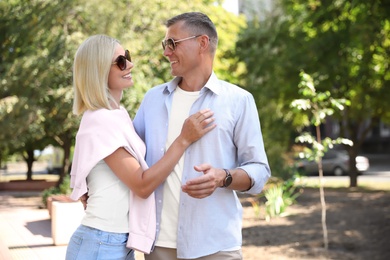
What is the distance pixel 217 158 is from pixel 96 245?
69cm

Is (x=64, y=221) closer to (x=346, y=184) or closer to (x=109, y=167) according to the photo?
(x=109, y=167)

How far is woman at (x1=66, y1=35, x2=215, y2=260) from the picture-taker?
9.75 ft

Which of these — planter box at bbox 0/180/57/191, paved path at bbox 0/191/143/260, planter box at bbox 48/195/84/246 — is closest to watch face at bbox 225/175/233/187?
paved path at bbox 0/191/143/260

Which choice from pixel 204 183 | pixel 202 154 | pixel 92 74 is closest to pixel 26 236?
pixel 202 154

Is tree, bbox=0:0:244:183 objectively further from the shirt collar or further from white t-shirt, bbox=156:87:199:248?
white t-shirt, bbox=156:87:199:248

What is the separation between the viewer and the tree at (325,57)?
2078cm

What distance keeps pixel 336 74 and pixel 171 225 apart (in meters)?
19.9

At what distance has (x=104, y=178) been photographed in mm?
3029

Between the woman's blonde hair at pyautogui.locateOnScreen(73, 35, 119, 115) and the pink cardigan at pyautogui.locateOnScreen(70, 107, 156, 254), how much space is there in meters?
0.05

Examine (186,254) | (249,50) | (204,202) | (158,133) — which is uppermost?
(249,50)

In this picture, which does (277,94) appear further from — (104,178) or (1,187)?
(104,178)

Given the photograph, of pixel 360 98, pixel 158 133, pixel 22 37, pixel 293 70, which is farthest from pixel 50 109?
pixel 158 133

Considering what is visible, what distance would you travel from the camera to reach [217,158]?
3219 millimetres

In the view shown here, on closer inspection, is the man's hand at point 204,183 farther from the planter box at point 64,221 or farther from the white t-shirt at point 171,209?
the planter box at point 64,221
